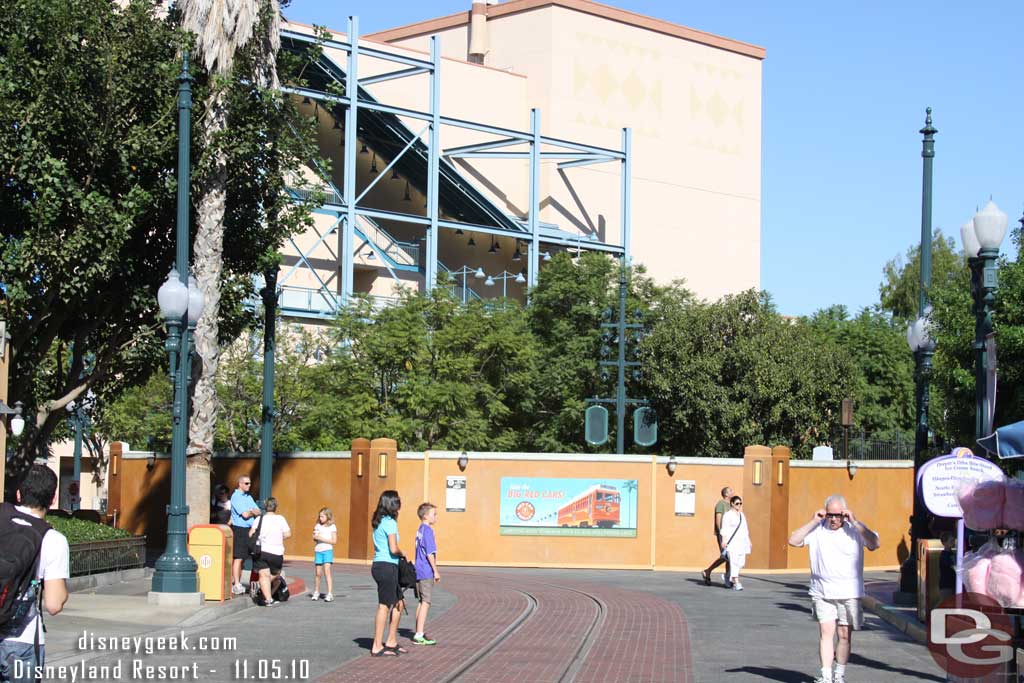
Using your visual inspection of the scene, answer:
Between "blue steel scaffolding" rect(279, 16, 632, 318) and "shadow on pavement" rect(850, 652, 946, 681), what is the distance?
122 feet

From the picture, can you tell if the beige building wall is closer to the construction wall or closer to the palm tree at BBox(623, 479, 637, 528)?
the construction wall

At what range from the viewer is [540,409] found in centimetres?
4375

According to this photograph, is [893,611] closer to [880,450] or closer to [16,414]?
[16,414]

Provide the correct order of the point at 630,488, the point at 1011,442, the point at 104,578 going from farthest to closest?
the point at 630,488, the point at 104,578, the point at 1011,442

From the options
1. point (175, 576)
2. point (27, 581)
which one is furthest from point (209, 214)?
point (27, 581)

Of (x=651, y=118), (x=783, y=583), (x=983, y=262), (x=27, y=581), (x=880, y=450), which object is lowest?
(x=783, y=583)

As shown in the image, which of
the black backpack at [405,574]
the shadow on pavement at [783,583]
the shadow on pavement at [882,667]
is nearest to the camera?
the shadow on pavement at [882,667]

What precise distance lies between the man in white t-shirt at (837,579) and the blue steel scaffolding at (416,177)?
130 feet

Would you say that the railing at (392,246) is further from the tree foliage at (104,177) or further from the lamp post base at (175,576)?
the lamp post base at (175,576)

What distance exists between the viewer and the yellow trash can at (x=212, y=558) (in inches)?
724

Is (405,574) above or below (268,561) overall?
above

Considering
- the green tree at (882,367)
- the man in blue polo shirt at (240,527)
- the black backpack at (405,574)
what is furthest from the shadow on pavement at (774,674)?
the green tree at (882,367)
